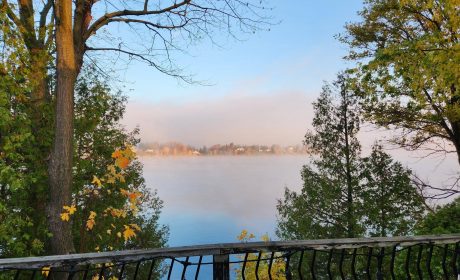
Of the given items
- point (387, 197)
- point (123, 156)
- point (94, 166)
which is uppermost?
point (123, 156)

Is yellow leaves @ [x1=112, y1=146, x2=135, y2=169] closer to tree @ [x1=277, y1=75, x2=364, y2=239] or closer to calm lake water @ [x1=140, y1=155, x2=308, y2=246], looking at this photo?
tree @ [x1=277, y1=75, x2=364, y2=239]

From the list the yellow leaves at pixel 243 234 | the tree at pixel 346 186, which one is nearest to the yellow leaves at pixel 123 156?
the yellow leaves at pixel 243 234

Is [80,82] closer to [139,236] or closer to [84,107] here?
[84,107]

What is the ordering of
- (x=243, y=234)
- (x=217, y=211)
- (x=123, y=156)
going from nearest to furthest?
(x=123, y=156) → (x=243, y=234) → (x=217, y=211)

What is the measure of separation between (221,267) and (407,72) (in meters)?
7.21

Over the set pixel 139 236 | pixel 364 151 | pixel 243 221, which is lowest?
pixel 243 221

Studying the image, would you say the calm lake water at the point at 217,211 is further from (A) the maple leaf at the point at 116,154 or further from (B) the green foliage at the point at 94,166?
(A) the maple leaf at the point at 116,154

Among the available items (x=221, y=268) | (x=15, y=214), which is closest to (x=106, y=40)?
(x=15, y=214)

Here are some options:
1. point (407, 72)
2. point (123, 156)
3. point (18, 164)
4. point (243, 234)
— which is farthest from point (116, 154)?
point (407, 72)

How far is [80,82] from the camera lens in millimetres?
12344

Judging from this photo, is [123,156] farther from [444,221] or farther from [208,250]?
[444,221]

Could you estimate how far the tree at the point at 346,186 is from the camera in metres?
19.0

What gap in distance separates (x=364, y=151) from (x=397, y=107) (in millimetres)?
5669

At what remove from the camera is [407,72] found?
26.7ft
